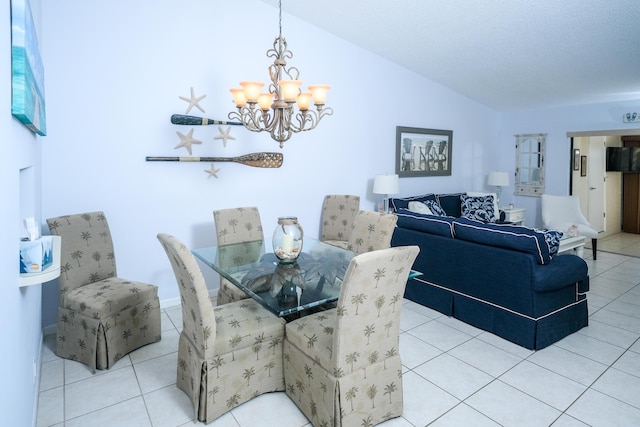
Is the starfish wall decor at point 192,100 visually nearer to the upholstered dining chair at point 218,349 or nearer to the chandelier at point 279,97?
the chandelier at point 279,97

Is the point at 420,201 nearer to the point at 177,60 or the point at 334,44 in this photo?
the point at 334,44

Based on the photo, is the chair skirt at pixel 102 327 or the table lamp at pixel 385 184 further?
the table lamp at pixel 385 184

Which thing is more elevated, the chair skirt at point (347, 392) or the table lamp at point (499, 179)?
the table lamp at point (499, 179)

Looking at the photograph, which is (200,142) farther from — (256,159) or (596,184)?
(596,184)

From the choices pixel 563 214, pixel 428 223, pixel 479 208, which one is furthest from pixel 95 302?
pixel 563 214

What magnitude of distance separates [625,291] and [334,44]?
4150 millimetres

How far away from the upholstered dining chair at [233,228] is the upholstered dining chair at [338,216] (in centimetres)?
109

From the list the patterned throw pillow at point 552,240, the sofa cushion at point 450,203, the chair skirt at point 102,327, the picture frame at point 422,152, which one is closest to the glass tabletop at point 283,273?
the chair skirt at point 102,327

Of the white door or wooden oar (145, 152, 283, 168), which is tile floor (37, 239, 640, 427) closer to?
wooden oar (145, 152, 283, 168)

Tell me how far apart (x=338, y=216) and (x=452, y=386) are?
2.34 m

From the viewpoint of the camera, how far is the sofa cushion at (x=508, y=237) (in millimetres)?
2812

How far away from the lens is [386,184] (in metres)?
4.71

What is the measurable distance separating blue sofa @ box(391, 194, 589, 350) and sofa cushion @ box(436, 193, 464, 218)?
7.13 feet

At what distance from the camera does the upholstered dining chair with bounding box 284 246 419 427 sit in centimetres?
176
